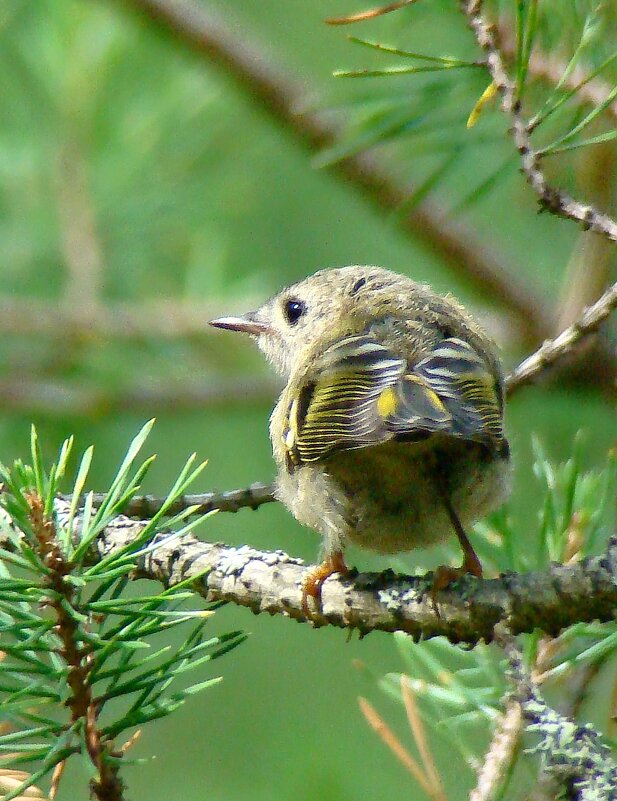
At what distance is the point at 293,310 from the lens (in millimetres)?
2092

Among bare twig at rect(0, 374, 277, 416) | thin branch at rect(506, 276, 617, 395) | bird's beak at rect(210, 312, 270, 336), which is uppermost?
bare twig at rect(0, 374, 277, 416)

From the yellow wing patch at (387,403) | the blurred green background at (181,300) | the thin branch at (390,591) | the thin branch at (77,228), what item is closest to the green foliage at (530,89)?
the blurred green background at (181,300)

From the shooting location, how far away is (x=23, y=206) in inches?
105

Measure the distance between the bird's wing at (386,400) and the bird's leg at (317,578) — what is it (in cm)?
14

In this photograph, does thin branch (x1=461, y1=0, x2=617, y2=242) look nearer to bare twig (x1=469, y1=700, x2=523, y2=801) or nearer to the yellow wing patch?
the yellow wing patch

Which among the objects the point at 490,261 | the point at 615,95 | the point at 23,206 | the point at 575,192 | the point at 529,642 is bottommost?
the point at 529,642

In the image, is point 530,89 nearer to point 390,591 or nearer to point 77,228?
point 390,591

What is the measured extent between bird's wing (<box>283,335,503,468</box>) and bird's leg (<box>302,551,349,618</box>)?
0.47 feet

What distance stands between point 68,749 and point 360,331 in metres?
0.87

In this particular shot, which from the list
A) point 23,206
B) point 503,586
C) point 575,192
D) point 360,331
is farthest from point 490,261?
point 503,586

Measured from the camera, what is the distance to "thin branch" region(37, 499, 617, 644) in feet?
3.53

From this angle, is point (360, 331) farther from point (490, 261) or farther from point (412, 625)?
point (490, 261)

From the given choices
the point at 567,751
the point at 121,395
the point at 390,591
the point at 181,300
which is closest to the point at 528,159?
the point at 390,591

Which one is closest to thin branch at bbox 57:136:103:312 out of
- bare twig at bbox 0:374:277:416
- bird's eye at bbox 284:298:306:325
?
bare twig at bbox 0:374:277:416
